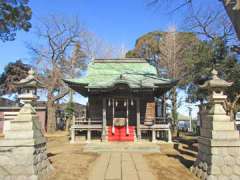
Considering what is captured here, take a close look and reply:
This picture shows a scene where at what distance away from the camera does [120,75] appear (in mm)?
17688

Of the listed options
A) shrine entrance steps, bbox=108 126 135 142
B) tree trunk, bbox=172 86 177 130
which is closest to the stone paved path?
shrine entrance steps, bbox=108 126 135 142

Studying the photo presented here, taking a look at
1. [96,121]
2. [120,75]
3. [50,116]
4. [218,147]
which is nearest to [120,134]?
[96,121]

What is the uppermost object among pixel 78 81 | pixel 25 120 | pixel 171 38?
pixel 171 38

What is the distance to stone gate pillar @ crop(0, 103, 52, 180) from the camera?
7.80 meters

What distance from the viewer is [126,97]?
18.7 meters

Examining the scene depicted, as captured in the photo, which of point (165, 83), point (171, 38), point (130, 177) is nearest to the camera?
point (130, 177)

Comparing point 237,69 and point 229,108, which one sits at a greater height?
point 237,69

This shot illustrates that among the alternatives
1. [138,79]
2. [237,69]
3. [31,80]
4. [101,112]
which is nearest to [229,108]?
[237,69]

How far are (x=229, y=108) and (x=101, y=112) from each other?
858cm

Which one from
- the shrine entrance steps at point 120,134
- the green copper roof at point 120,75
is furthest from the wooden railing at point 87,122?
the green copper roof at point 120,75

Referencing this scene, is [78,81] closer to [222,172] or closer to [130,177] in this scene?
[130,177]

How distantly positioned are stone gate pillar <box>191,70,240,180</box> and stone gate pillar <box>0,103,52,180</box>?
479cm

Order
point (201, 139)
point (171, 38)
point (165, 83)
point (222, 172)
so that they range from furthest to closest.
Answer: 1. point (171, 38)
2. point (165, 83)
3. point (201, 139)
4. point (222, 172)

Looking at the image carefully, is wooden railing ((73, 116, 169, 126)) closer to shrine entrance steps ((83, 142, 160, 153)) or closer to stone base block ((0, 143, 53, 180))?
shrine entrance steps ((83, 142, 160, 153))
